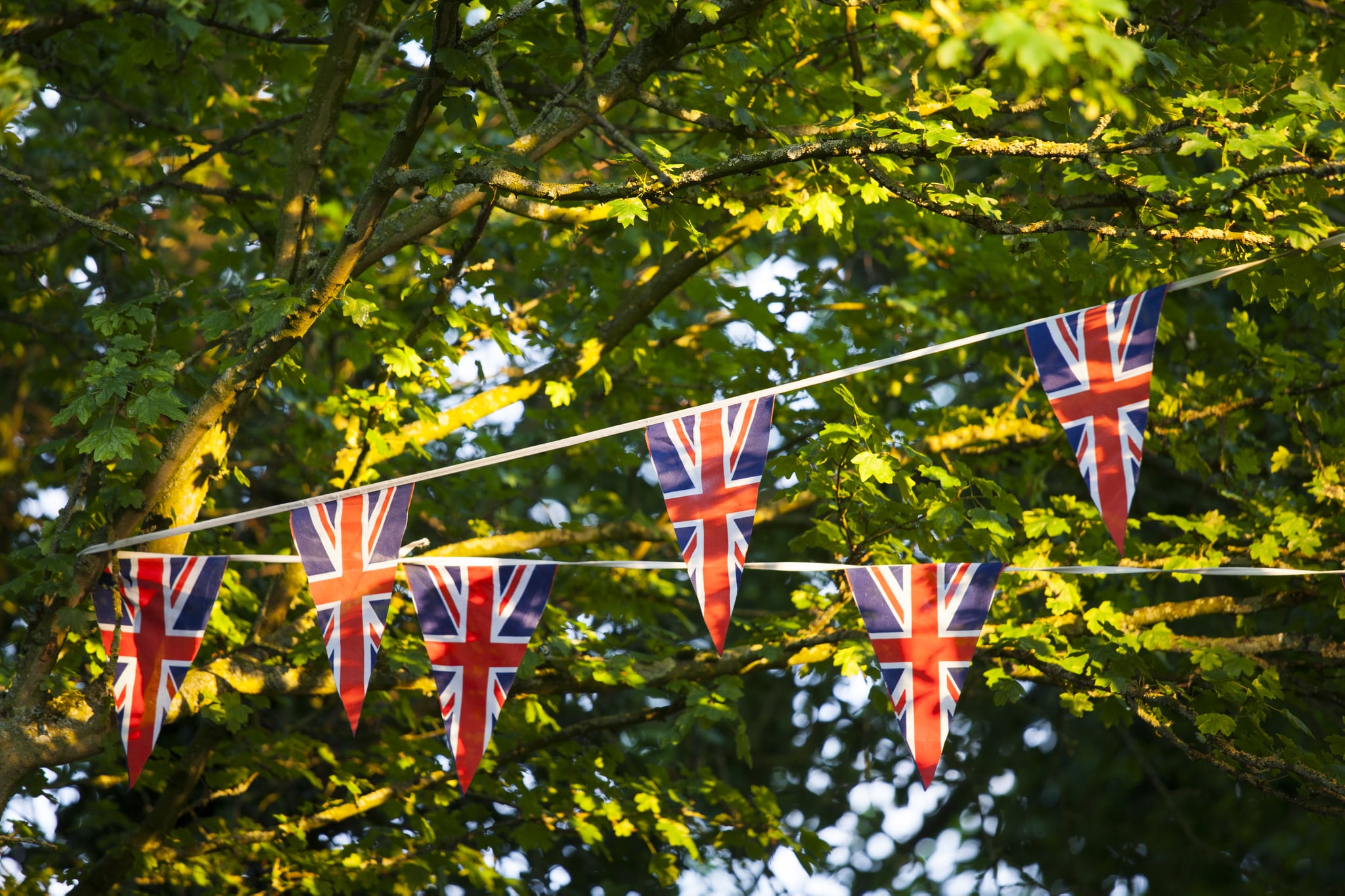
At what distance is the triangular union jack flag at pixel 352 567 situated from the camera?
352 centimetres

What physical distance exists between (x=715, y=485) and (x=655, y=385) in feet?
9.00

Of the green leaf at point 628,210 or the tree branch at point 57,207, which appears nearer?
the tree branch at point 57,207

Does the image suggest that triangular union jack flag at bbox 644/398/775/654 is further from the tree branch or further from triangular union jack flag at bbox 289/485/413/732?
the tree branch

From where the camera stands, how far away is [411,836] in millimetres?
5301

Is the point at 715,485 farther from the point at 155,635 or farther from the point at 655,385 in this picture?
the point at 655,385

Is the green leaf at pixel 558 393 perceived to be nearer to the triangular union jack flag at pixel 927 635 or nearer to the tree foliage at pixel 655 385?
the tree foliage at pixel 655 385

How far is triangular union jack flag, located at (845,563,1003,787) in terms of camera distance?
136 inches

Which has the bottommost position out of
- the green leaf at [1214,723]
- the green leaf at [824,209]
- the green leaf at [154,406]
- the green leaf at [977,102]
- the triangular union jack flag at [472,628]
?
the green leaf at [1214,723]

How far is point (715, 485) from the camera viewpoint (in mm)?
3299

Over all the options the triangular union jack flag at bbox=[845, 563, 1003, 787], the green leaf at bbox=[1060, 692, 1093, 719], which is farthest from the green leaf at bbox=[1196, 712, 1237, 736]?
the triangular union jack flag at bbox=[845, 563, 1003, 787]

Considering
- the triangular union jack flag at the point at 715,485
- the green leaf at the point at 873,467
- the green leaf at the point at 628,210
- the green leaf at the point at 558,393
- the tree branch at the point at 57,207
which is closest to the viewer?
the triangular union jack flag at the point at 715,485

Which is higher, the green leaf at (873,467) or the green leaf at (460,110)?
the green leaf at (460,110)

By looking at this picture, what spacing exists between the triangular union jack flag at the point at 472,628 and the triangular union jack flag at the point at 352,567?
0.38 feet

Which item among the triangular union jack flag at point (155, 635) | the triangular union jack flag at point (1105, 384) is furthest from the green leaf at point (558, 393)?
the triangular union jack flag at point (1105, 384)
